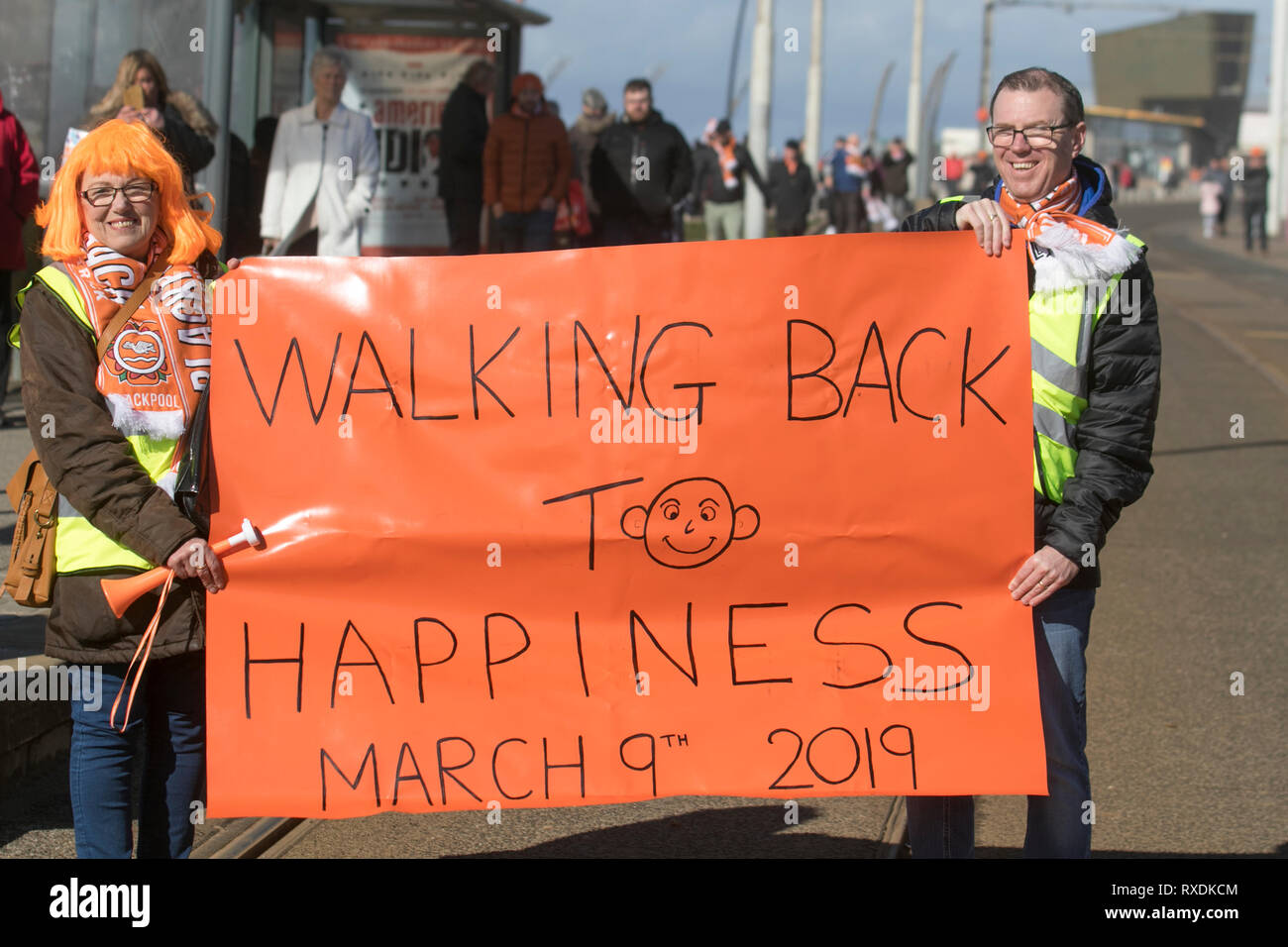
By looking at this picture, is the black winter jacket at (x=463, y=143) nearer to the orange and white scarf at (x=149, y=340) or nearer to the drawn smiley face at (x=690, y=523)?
the orange and white scarf at (x=149, y=340)

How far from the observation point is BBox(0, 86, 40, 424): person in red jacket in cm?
737

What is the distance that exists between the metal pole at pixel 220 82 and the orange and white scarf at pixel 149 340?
5.06 meters

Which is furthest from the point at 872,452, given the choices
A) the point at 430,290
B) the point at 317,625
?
the point at 317,625

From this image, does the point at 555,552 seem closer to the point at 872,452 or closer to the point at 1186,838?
the point at 872,452

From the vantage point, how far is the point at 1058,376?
3.13 metres

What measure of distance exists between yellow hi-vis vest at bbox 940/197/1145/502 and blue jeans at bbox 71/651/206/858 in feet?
5.71

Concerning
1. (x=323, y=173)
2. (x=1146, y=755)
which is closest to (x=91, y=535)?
(x=1146, y=755)

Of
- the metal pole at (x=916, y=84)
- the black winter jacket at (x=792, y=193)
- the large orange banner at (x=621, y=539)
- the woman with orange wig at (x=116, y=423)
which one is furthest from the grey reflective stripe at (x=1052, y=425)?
the metal pole at (x=916, y=84)

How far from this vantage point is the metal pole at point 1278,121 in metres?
38.7

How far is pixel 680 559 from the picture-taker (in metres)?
3.23

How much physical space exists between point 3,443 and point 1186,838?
6193 millimetres

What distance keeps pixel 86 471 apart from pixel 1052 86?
6.52ft

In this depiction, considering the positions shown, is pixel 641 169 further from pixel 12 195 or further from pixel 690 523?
pixel 690 523

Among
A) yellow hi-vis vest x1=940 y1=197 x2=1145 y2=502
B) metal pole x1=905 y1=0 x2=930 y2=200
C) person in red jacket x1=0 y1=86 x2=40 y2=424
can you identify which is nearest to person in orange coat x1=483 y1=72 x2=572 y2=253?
person in red jacket x1=0 y1=86 x2=40 y2=424
